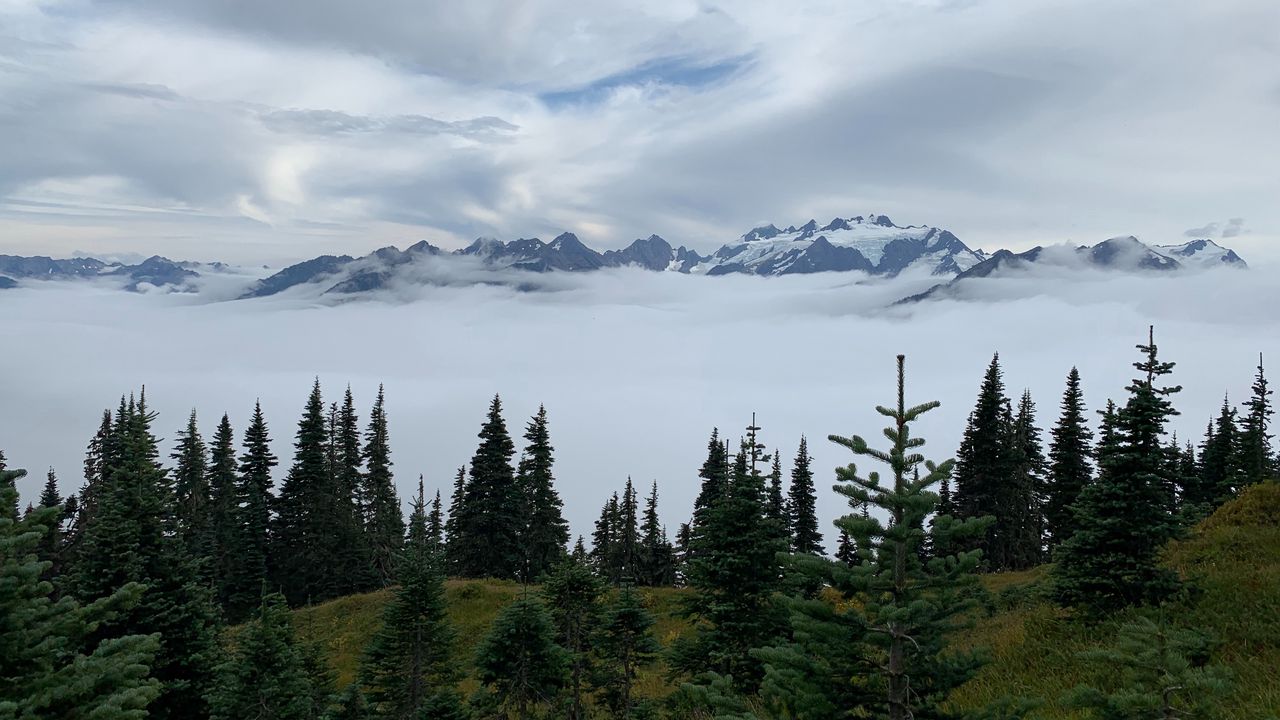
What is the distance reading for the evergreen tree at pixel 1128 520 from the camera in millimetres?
16125

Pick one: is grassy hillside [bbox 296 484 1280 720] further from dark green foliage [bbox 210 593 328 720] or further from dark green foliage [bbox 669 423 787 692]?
dark green foliage [bbox 210 593 328 720]

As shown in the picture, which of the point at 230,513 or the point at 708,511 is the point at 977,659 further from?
the point at 230,513

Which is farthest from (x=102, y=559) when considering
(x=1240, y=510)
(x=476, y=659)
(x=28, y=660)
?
(x=1240, y=510)

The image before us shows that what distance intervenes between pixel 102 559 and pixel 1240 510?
109ft

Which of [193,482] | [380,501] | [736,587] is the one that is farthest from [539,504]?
[736,587]

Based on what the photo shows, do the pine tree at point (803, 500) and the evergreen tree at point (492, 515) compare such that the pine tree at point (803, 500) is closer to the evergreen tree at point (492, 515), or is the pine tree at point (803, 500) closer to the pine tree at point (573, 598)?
the evergreen tree at point (492, 515)

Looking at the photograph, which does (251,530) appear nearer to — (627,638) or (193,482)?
(193,482)

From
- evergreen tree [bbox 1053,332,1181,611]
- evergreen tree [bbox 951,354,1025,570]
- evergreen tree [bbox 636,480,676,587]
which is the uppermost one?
evergreen tree [bbox 1053,332,1181,611]

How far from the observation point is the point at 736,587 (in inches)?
784

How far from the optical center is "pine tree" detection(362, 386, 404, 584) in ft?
205

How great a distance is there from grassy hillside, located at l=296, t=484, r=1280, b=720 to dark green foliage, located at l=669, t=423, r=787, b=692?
536cm

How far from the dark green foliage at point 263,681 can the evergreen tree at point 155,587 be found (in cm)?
178

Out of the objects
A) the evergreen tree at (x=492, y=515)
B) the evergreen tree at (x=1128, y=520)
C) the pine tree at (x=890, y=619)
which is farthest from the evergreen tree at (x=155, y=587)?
the evergreen tree at (x=492, y=515)

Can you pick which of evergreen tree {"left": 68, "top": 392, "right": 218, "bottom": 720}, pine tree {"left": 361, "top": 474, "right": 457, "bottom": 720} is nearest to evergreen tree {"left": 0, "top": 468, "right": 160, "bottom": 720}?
evergreen tree {"left": 68, "top": 392, "right": 218, "bottom": 720}
